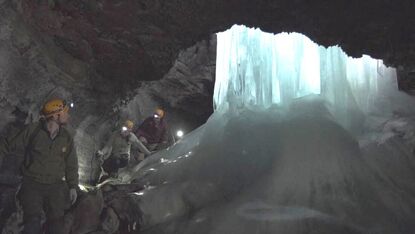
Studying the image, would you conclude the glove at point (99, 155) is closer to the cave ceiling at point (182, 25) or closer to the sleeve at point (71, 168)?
the cave ceiling at point (182, 25)

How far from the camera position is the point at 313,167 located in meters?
6.36

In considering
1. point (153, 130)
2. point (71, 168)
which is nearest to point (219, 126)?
point (153, 130)

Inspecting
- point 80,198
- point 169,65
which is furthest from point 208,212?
point 169,65

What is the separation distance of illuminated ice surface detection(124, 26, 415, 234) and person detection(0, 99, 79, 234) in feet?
5.47

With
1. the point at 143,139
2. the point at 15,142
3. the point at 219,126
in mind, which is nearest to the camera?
the point at 15,142

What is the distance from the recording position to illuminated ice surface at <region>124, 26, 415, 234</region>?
213 inches

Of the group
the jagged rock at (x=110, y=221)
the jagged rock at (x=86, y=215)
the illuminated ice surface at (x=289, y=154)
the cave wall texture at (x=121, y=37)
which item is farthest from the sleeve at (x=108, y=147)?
the jagged rock at (x=86, y=215)

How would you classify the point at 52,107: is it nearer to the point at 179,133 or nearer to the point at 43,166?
the point at 43,166

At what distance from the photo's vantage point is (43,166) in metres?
3.90

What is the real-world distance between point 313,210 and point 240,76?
409cm

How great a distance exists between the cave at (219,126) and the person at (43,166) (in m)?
0.69

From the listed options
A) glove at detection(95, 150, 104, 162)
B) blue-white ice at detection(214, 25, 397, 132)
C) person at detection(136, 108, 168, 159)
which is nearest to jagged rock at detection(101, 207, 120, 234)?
glove at detection(95, 150, 104, 162)

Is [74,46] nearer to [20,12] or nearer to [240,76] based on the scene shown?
[20,12]

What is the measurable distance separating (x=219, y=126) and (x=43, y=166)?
443 cm
